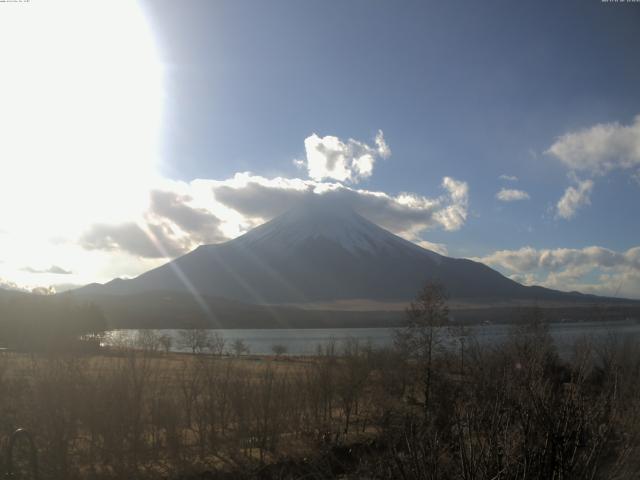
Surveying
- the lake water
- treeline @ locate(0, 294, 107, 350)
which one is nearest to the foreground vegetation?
the lake water

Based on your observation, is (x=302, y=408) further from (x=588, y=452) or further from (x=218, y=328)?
(x=218, y=328)

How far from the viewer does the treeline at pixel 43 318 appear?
4978cm

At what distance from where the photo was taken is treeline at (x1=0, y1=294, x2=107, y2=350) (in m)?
49.8

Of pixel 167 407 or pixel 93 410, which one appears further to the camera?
pixel 167 407

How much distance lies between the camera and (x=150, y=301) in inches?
6727

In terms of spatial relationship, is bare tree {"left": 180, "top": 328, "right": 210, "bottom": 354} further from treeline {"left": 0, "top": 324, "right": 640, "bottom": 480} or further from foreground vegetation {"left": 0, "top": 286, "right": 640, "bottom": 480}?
treeline {"left": 0, "top": 324, "right": 640, "bottom": 480}

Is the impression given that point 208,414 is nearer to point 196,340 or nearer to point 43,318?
point 43,318

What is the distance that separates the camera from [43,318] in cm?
5516

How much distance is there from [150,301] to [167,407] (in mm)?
162621

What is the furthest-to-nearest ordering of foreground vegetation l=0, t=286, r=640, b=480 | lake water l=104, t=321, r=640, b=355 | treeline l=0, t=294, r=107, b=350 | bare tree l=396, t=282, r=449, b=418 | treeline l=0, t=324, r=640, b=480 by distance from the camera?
treeline l=0, t=294, r=107, b=350 → lake water l=104, t=321, r=640, b=355 → bare tree l=396, t=282, r=449, b=418 → treeline l=0, t=324, r=640, b=480 → foreground vegetation l=0, t=286, r=640, b=480

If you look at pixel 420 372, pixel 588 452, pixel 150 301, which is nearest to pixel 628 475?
pixel 588 452

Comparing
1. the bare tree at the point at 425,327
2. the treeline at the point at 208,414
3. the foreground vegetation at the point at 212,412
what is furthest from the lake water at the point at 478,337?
the treeline at the point at 208,414

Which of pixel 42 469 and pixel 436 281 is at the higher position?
pixel 436 281

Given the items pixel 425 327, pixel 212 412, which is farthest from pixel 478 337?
pixel 212 412
